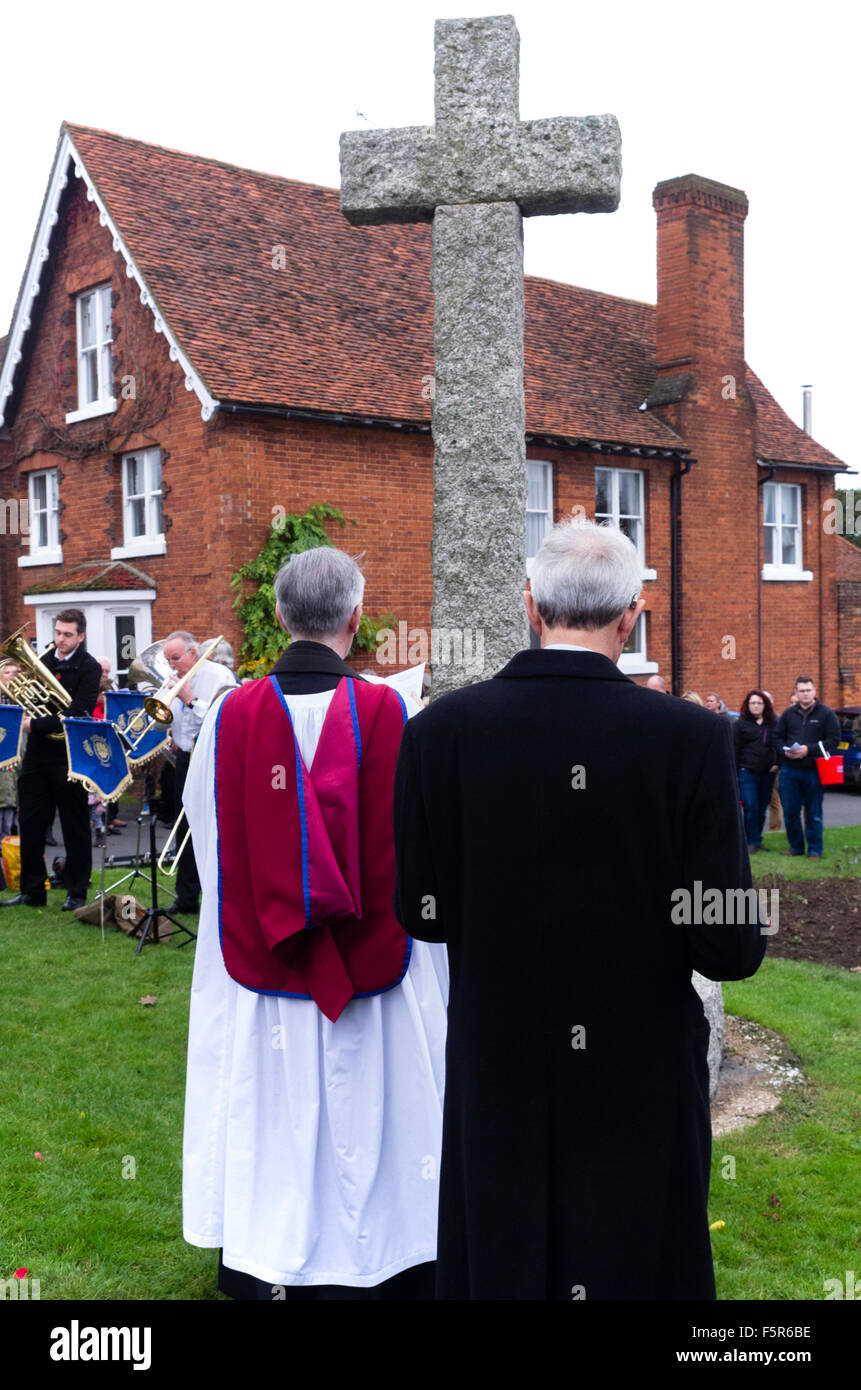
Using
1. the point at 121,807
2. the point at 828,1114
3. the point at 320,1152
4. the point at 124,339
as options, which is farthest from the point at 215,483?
the point at 320,1152

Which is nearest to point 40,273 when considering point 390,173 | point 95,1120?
point 390,173

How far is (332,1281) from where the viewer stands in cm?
354

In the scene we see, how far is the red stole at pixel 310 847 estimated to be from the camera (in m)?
3.46

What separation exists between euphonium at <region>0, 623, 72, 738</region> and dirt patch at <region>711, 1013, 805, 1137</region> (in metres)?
5.49

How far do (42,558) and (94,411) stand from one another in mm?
2875

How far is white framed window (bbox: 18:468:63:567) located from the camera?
786 inches

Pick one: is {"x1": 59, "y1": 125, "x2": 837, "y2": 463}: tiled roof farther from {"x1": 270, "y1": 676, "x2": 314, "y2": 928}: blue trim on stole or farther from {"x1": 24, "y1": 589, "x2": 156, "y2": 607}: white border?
{"x1": 270, "y1": 676, "x2": 314, "y2": 928}: blue trim on stole

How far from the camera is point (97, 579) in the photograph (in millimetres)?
17641

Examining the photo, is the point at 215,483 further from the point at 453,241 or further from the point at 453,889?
the point at 453,889

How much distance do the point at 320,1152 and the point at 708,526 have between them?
19.2m

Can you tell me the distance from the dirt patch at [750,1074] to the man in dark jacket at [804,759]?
6692 millimetres

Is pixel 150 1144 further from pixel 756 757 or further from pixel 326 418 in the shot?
pixel 326 418

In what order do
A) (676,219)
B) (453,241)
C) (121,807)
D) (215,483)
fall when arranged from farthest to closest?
1. (676,219)
2. (121,807)
3. (215,483)
4. (453,241)

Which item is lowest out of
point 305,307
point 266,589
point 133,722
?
point 133,722
